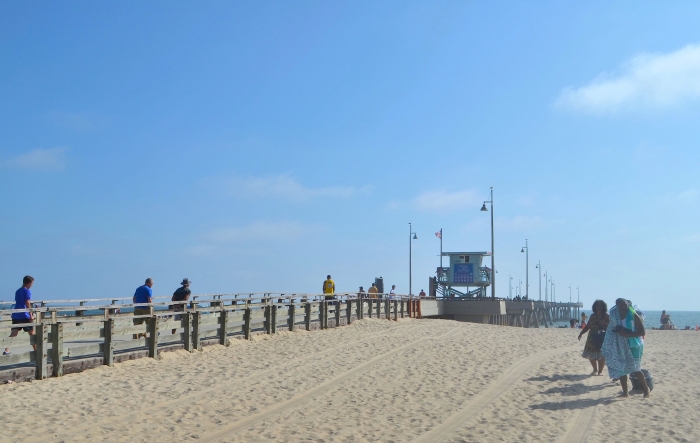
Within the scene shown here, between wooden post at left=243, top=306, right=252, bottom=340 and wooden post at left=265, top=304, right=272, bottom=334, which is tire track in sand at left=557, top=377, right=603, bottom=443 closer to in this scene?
wooden post at left=243, top=306, right=252, bottom=340

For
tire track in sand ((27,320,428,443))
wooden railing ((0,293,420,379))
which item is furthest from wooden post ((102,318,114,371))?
tire track in sand ((27,320,428,443))

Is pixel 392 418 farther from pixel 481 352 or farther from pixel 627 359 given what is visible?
pixel 481 352

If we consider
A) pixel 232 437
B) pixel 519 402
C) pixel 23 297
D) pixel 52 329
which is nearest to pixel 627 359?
pixel 519 402

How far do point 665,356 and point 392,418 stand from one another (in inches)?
415

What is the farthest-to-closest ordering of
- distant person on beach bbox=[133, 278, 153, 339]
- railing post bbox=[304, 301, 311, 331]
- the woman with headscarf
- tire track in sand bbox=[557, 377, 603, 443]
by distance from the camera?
1. railing post bbox=[304, 301, 311, 331]
2. distant person on beach bbox=[133, 278, 153, 339]
3. the woman with headscarf
4. tire track in sand bbox=[557, 377, 603, 443]

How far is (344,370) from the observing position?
14.0 m

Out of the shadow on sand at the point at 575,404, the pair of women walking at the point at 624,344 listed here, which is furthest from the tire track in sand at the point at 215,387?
the pair of women walking at the point at 624,344

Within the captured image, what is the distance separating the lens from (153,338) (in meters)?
14.4

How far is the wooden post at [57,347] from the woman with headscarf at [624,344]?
29.4ft

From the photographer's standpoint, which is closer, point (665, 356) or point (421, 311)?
point (665, 356)

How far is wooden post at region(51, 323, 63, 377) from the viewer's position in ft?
38.5

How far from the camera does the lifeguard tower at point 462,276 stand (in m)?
51.2

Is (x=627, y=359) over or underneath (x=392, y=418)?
over

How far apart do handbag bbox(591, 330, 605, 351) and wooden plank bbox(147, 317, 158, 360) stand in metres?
8.67
